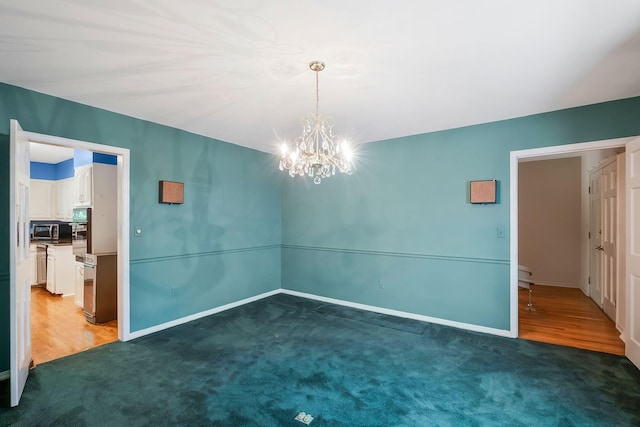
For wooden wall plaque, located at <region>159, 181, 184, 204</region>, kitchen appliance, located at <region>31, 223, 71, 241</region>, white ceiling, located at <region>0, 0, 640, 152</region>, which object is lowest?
kitchen appliance, located at <region>31, 223, 71, 241</region>

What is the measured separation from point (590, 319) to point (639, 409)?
2.28m

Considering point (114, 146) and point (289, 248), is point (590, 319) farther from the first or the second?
point (114, 146)

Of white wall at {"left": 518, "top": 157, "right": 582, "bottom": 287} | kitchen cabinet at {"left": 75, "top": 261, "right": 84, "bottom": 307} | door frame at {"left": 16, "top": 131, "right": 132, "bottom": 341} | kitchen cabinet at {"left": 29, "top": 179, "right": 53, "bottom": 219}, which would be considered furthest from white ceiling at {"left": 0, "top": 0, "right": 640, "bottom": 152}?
kitchen cabinet at {"left": 29, "top": 179, "right": 53, "bottom": 219}

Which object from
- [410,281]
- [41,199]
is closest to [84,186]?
[41,199]

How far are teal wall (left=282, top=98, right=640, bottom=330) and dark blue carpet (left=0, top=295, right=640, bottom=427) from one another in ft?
1.98

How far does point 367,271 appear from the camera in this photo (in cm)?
452

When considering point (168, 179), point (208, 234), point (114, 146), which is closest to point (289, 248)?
point (208, 234)

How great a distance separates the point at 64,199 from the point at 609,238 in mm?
9492

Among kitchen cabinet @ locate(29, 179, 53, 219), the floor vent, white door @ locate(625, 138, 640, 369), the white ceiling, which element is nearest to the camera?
the white ceiling

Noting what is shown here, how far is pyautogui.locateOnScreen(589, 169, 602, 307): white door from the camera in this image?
466 cm

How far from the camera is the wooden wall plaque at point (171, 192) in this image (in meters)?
3.71

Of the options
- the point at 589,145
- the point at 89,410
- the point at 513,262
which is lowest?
the point at 89,410

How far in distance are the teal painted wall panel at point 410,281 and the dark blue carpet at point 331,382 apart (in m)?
0.37

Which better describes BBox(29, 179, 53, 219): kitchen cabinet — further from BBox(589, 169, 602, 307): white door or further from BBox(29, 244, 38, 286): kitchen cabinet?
BBox(589, 169, 602, 307): white door
